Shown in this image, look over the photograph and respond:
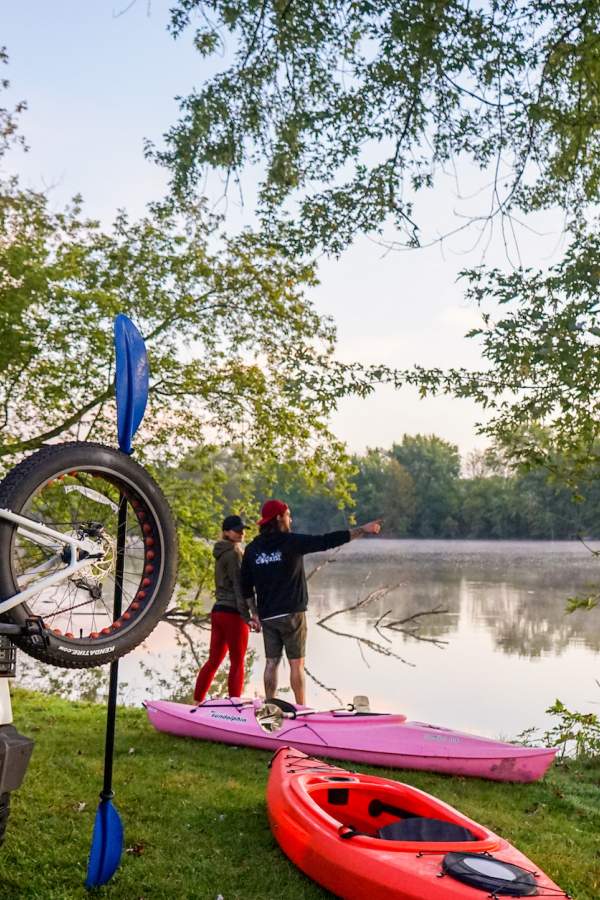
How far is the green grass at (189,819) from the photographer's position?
A: 11.9ft

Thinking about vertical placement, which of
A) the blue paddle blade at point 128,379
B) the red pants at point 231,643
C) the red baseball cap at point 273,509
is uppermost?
the blue paddle blade at point 128,379

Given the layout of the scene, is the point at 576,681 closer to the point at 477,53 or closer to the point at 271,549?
the point at 271,549

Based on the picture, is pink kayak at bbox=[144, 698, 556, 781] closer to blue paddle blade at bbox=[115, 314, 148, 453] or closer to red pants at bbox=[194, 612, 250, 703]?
red pants at bbox=[194, 612, 250, 703]

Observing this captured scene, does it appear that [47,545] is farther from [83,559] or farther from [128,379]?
[128,379]

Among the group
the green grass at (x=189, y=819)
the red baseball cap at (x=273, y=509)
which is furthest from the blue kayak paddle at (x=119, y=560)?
the red baseball cap at (x=273, y=509)

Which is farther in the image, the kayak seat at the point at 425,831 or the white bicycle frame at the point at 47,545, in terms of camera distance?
the kayak seat at the point at 425,831

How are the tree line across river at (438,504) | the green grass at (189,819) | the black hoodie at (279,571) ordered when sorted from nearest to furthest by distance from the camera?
the green grass at (189,819), the black hoodie at (279,571), the tree line across river at (438,504)

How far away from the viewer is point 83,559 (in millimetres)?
3059

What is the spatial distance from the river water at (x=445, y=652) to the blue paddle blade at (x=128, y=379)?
5.03 metres

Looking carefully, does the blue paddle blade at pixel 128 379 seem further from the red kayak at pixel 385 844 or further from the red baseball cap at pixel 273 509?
the red baseball cap at pixel 273 509

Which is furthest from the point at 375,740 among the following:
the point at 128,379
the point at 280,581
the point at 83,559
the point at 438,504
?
the point at 438,504

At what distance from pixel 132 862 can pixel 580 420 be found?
4.75 m

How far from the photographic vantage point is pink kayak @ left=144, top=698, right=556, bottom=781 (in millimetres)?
5605

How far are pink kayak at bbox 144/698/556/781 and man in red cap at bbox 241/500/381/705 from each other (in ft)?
1.19
